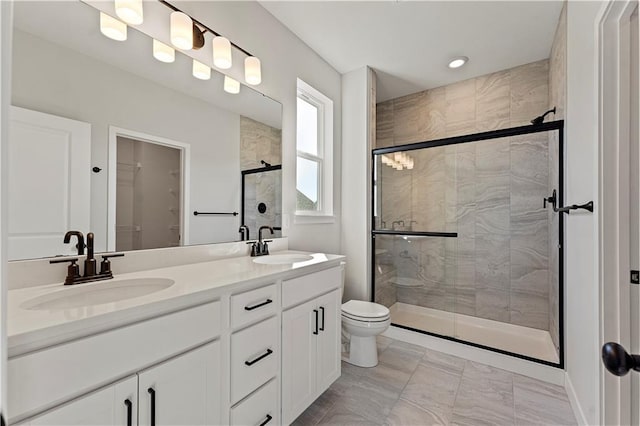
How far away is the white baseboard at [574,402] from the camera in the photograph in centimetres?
153

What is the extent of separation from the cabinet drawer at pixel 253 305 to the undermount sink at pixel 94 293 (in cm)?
29

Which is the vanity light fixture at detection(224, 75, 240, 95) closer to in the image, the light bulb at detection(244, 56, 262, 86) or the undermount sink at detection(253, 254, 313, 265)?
the light bulb at detection(244, 56, 262, 86)

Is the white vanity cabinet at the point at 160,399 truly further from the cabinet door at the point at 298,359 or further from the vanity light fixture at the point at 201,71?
the vanity light fixture at the point at 201,71

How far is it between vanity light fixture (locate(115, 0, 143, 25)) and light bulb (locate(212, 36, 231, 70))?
1.35 feet

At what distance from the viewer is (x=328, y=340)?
1.72 meters

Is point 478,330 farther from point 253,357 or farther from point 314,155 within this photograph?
point 253,357

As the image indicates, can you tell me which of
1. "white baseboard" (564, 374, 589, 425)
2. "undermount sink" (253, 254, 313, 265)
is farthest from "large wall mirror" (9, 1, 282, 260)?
"white baseboard" (564, 374, 589, 425)

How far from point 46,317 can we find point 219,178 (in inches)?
45.0

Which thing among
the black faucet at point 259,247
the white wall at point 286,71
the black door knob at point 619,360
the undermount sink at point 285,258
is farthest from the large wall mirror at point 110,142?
the black door knob at point 619,360

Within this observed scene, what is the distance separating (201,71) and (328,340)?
1.77m

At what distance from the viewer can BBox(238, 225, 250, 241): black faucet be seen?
6.24 ft

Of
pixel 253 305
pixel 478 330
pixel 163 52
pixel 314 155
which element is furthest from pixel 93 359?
pixel 478 330

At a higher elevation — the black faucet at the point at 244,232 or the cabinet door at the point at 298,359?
the black faucet at the point at 244,232

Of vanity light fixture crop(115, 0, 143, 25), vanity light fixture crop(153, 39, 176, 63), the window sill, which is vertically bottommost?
the window sill
